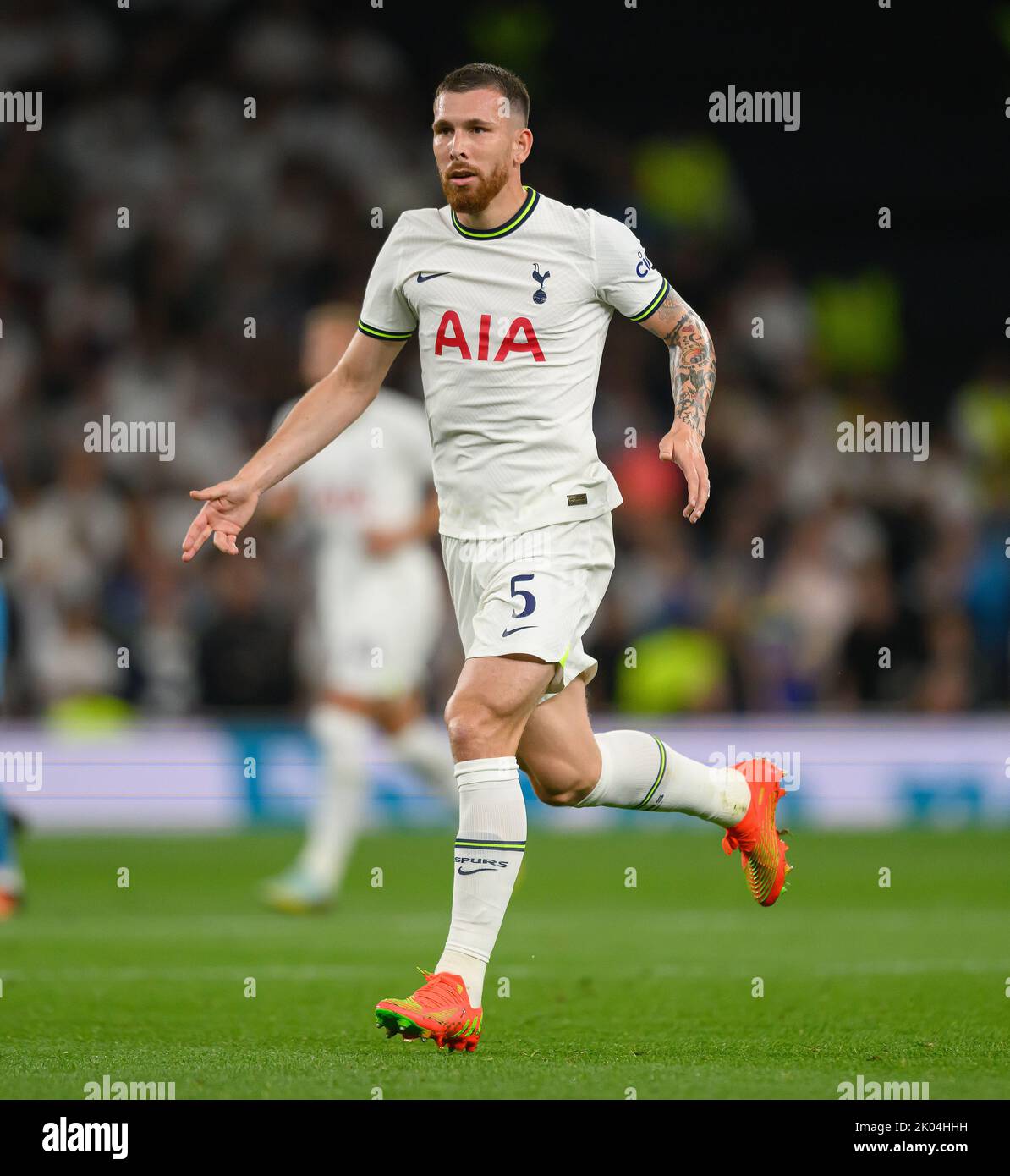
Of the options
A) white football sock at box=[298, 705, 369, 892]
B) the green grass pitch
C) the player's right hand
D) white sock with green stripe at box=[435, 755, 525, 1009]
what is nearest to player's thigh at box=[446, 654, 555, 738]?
white sock with green stripe at box=[435, 755, 525, 1009]

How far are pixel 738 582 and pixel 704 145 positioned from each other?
498cm

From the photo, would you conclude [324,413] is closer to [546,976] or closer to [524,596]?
[524,596]

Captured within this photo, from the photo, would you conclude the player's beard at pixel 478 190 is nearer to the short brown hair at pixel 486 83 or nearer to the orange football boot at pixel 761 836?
the short brown hair at pixel 486 83

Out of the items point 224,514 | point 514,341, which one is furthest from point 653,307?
point 224,514

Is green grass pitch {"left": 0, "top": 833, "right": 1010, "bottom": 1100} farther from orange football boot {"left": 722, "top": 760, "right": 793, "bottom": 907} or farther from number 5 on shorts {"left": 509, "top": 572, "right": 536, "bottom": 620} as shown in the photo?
number 5 on shorts {"left": 509, "top": 572, "right": 536, "bottom": 620}

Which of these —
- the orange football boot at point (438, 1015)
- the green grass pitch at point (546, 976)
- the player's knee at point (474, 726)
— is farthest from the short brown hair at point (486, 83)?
the green grass pitch at point (546, 976)

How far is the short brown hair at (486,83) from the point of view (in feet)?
16.9

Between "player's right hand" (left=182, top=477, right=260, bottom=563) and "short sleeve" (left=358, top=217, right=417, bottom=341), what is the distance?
0.60m

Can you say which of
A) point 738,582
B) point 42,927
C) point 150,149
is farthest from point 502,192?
point 150,149

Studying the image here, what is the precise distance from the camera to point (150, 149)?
15992mm

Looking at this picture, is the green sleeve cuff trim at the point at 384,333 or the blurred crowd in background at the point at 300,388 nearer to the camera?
the green sleeve cuff trim at the point at 384,333

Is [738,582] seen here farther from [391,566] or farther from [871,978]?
[871,978]

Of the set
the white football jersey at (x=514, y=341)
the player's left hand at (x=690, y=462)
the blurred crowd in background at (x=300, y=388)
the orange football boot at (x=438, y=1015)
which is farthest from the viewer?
the blurred crowd in background at (x=300, y=388)

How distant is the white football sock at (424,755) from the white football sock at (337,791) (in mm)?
174
